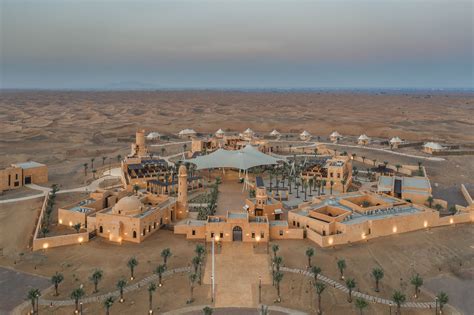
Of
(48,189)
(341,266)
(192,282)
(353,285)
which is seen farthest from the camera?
(48,189)

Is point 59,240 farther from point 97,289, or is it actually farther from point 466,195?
point 466,195

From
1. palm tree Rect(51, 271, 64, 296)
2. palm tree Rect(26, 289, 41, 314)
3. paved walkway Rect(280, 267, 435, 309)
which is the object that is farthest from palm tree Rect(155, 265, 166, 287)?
paved walkway Rect(280, 267, 435, 309)

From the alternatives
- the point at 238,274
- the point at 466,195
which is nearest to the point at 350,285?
the point at 238,274

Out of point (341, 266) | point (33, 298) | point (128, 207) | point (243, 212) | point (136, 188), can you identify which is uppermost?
point (128, 207)

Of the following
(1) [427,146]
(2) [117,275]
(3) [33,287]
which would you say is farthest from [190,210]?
(1) [427,146]

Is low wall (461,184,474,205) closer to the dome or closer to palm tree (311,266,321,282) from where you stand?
palm tree (311,266,321,282)

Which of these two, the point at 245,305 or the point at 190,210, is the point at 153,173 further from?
the point at 245,305
